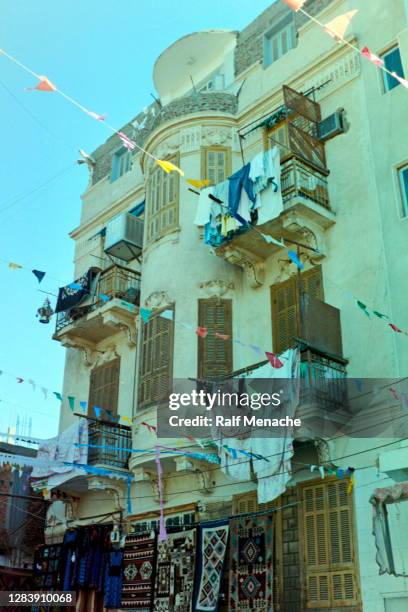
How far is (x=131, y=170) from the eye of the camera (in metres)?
21.8

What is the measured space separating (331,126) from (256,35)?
4.99 metres

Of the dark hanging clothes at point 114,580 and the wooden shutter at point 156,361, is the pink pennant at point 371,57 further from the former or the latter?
the dark hanging clothes at point 114,580

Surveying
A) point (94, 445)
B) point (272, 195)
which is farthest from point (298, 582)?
point (272, 195)

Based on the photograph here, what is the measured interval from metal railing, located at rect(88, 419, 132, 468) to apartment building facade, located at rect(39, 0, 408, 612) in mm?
45

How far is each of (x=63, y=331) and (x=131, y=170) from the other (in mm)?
5596

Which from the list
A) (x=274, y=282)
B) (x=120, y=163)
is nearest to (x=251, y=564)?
(x=274, y=282)

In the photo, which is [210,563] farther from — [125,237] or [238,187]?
[125,237]

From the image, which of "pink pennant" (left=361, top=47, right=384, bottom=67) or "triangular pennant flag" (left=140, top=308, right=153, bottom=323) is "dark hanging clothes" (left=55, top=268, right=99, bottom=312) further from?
"pink pennant" (left=361, top=47, right=384, bottom=67)

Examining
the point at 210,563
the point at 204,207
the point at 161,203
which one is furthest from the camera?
the point at 161,203

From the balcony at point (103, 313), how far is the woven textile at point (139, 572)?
520 centimetres

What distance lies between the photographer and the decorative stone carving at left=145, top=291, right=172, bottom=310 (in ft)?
53.9

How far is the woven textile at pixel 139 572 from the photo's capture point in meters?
14.6

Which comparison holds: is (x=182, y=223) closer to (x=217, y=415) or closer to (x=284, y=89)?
(x=284, y=89)

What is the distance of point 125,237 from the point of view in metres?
19.0
